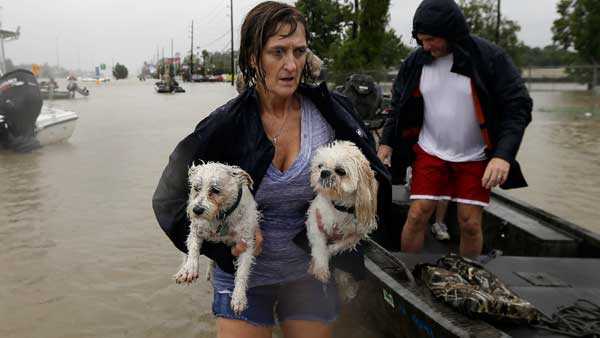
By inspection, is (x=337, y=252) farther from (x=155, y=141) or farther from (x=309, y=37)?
(x=155, y=141)

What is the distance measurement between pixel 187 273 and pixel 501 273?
101 inches

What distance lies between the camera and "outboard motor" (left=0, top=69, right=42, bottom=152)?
15641 millimetres

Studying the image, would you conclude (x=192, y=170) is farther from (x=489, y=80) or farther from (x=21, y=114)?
(x=21, y=114)

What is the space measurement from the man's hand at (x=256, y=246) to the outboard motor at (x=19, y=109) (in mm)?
15765

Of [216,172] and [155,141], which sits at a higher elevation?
[216,172]

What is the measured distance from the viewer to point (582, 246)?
454 cm

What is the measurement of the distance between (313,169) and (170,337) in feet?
11.7

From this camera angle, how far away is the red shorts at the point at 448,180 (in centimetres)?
403

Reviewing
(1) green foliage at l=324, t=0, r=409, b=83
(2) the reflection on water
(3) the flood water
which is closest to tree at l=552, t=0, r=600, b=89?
(1) green foliage at l=324, t=0, r=409, b=83

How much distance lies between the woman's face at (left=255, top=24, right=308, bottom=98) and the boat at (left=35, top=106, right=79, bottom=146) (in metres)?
16.7

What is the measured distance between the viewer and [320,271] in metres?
2.29

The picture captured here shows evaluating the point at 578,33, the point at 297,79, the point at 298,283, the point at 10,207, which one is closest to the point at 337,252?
the point at 298,283

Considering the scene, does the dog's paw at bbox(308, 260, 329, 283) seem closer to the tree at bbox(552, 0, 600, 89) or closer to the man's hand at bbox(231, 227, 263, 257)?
the man's hand at bbox(231, 227, 263, 257)

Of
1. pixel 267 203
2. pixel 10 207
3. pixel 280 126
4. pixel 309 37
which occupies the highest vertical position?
pixel 309 37
